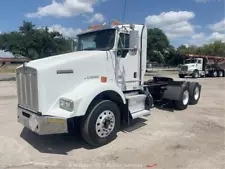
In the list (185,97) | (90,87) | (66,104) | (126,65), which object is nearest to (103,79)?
(90,87)

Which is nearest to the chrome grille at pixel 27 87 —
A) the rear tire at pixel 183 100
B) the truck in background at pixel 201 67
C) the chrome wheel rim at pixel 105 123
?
the chrome wheel rim at pixel 105 123

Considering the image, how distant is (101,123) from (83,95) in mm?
821

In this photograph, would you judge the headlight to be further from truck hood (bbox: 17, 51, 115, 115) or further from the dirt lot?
the dirt lot

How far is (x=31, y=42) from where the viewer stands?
2288cm

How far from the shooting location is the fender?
156 inches

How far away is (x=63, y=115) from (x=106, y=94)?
1.22 meters

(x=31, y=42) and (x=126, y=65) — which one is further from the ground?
(x=31, y=42)

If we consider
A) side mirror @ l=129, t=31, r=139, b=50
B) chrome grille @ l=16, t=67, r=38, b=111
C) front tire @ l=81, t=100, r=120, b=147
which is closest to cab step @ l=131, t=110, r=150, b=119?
front tire @ l=81, t=100, r=120, b=147

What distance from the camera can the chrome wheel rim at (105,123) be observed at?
14.8ft

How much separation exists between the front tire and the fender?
12.1 inches

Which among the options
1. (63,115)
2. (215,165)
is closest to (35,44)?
(63,115)

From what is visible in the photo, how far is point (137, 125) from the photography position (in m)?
6.05

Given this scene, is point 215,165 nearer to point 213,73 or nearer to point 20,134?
point 20,134

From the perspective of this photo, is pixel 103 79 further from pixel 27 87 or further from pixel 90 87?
pixel 27 87
